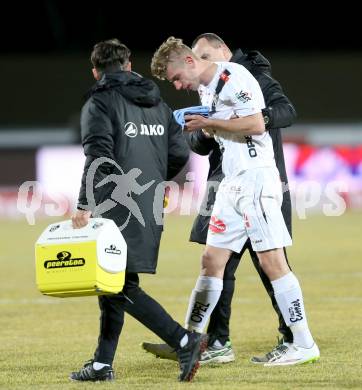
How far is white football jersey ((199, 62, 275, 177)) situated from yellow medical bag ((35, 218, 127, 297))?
1.08 meters

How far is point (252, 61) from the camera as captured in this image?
23.4 feet

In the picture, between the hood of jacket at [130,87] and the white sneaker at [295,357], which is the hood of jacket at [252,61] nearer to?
the hood of jacket at [130,87]

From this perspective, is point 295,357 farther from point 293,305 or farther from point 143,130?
point 143,130

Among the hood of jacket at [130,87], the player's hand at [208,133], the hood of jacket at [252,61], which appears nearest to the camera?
the hood of jacket at [130,87]

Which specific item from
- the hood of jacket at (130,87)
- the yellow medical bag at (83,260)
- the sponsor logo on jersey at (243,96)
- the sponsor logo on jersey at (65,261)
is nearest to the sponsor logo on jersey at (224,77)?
the sponsor logo on jersey at (243,96)

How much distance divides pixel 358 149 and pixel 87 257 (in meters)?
16.0

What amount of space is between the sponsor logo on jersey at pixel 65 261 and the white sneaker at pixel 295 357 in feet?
5.06

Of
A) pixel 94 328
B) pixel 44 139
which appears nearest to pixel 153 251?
pixel 94 328

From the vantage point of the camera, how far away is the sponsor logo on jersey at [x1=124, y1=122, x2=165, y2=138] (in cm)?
608

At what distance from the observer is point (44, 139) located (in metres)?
26.6

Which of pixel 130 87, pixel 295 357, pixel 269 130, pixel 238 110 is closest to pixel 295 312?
pixel 295 357

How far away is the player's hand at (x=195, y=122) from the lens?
6.31m

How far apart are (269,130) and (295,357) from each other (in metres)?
1.53

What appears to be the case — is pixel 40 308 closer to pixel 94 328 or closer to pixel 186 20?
pixel 94 328
